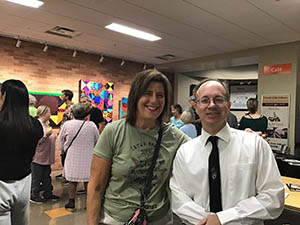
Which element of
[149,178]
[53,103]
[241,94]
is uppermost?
[241,94]

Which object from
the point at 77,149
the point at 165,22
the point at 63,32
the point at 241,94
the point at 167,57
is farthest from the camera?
the point at 241,94

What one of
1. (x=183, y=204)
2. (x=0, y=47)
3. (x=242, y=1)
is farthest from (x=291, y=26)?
(x=0, y=47)

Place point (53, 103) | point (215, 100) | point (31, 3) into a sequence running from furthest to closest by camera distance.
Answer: point (53, 103) < point (31, 3) < point (215, 100)

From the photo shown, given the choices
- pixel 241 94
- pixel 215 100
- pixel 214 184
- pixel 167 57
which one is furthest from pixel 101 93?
pixel 214 184

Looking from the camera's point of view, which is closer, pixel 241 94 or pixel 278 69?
pixel 278 69

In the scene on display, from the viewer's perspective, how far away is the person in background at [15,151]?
1715 millimetres

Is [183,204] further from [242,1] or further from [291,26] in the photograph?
[291,26]

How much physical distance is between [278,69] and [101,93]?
4.44m

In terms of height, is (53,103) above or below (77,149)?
above

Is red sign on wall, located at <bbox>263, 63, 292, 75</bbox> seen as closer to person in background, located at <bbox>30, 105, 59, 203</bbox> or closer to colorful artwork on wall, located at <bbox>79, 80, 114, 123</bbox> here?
colorful artwork on wall, located at <bbox>79, 80, 114, 123</bbox>

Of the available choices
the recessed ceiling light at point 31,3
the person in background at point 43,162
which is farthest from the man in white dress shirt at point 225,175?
the recessed ceiling light at point 31,3

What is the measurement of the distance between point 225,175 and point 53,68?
575cm

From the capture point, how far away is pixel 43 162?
3955 millimetres

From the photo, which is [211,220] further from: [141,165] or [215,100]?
[215,100]
